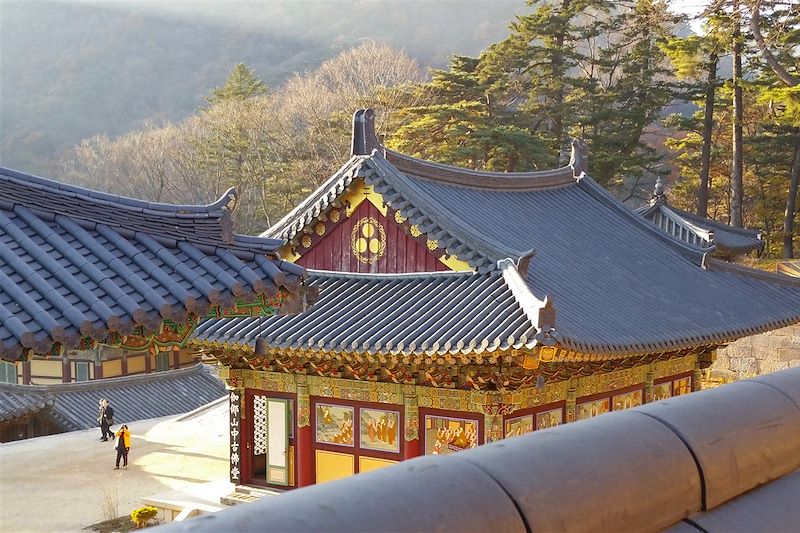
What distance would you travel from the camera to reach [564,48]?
39.5 metres

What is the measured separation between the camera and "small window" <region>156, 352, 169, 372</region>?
101 feet

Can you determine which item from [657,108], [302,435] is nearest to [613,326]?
[302,435]

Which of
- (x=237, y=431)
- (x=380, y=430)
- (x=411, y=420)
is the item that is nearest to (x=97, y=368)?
(x=237, y=431)

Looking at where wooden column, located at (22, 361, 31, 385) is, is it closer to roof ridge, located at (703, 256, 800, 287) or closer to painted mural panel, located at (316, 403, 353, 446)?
painted mural panel, located at (316, 403, 353, 446)

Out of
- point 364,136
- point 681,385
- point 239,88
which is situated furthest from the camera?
point 239,88

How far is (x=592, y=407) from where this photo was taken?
1336 centimetres

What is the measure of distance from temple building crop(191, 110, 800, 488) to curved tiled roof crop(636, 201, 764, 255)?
898 centimetres

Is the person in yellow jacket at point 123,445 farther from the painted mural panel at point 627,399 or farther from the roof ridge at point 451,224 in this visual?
the painted mural panel at point 627,399

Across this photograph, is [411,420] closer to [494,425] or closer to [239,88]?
[494,425]

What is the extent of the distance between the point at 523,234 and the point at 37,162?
52.1m

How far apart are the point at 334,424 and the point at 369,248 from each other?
281cm

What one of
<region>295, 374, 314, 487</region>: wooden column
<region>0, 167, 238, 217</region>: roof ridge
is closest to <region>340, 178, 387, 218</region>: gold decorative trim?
<region>295, 374, 314, 487</region>: wooden column

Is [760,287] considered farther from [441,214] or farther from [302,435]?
[302,435]

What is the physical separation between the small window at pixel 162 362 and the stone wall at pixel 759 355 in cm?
1881
